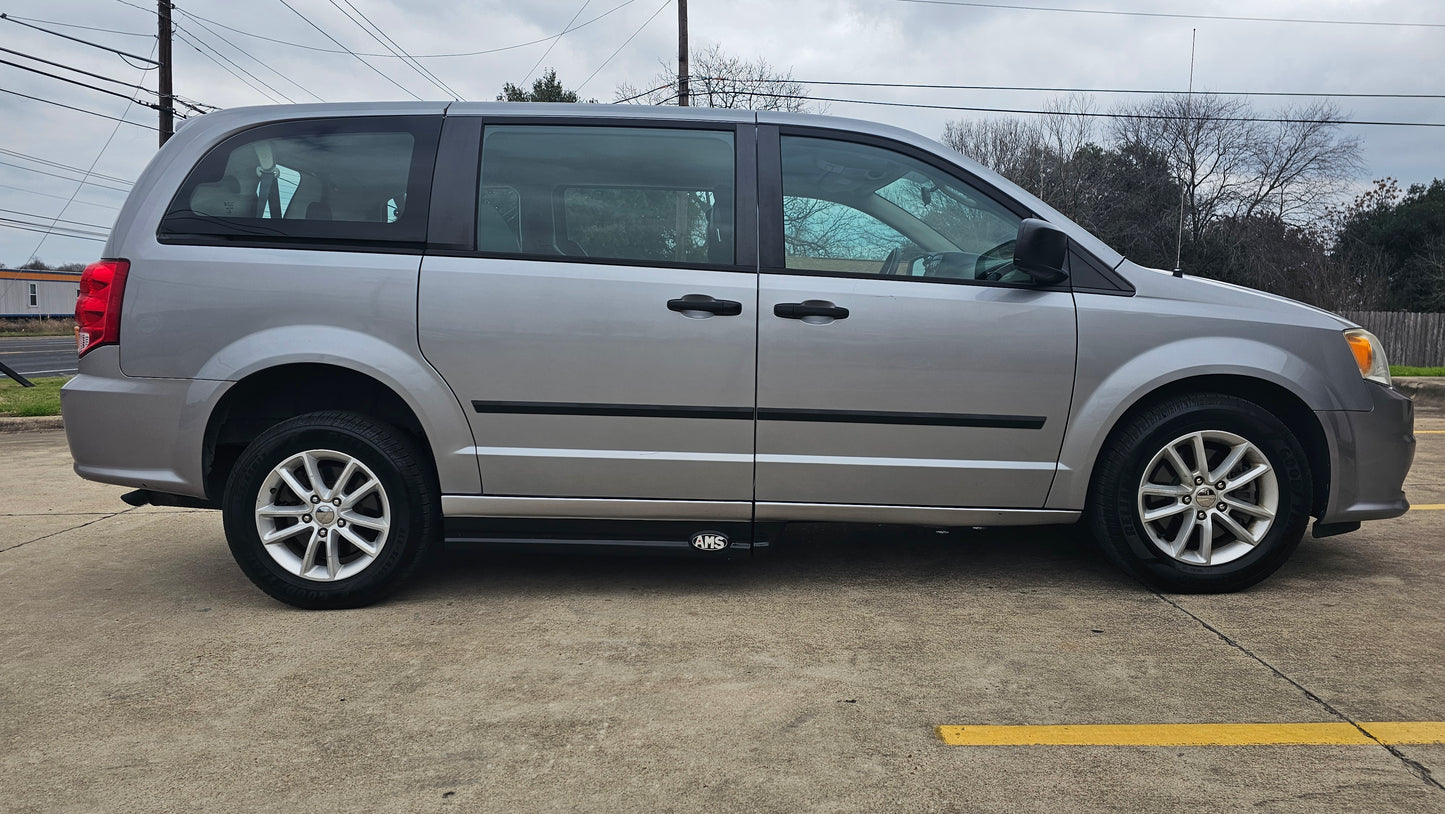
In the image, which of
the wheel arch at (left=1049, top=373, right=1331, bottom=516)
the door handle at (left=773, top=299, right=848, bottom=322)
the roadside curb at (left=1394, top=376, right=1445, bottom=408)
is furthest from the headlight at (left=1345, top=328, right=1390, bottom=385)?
the roadside curb at (left=1394, top=376, right=1445, bottom=408)

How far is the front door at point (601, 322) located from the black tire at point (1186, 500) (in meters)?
1.38

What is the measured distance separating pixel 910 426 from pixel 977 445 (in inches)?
10.6

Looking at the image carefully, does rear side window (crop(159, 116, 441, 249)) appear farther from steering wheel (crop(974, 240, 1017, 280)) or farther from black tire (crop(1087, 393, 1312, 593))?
black tire (crop(1087, 393, 1312, 593))

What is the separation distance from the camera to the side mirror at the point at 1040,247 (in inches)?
135

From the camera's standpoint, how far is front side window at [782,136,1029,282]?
3.62 meters

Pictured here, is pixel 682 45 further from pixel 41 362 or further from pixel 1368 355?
pixel 1368 355

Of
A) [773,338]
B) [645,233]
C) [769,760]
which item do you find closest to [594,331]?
[645,233]

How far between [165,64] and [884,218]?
2139 cm

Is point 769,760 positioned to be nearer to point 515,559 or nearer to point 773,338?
point 773,338

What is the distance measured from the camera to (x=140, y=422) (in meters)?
3.55

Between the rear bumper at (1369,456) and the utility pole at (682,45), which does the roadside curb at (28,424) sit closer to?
the rear bumper at (1369,456)

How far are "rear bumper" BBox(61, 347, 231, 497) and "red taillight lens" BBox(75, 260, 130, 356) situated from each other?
0.17 feet

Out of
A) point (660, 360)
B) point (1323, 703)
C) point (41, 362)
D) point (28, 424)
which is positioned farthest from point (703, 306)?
point (41, 362)

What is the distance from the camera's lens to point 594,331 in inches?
138
